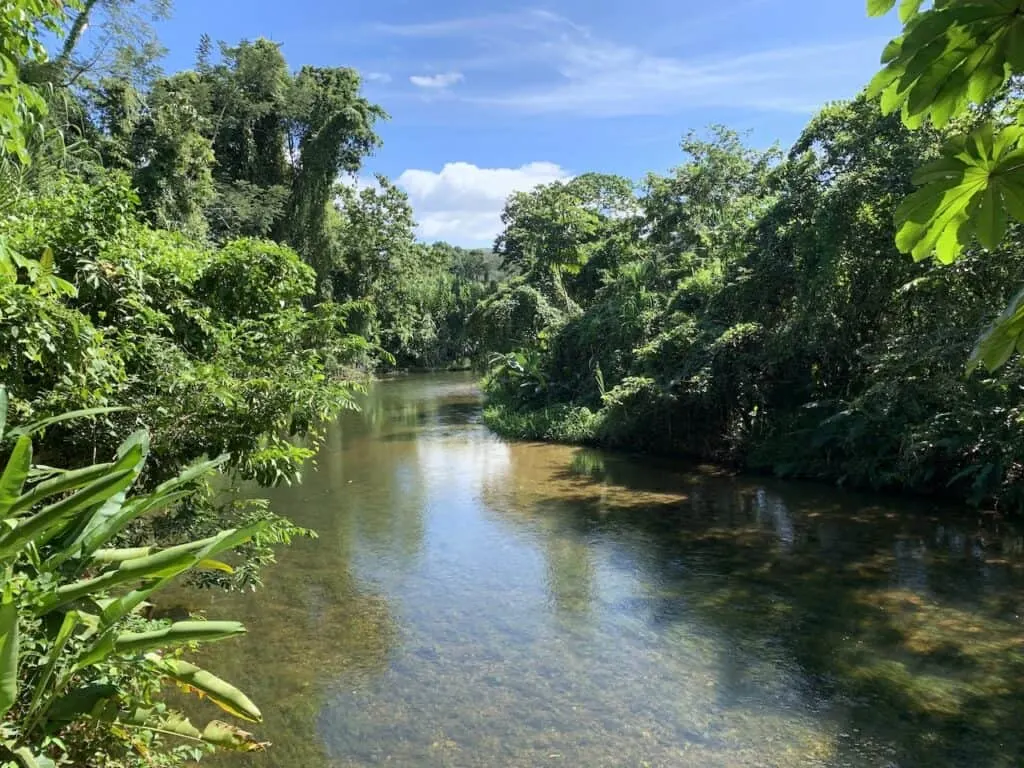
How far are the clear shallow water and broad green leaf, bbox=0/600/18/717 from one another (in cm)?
260

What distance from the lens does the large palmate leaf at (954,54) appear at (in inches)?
41.9

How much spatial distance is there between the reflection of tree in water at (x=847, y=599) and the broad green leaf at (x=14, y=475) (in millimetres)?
4218

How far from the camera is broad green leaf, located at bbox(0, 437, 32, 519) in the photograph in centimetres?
205

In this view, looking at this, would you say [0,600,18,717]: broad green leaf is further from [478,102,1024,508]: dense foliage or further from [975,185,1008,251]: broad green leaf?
[478,102,1024,508]: dense foliage

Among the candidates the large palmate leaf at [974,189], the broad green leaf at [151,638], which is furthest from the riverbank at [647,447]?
the broad green leaf at [151,638]

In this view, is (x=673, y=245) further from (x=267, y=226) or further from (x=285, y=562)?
(x=285, y=562)

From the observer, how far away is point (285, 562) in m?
7.84

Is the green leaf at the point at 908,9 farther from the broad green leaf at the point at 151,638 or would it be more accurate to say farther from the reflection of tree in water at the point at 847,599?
the reflection of tree in water at the point at 847,599

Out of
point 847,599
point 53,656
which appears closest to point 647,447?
point 847,599

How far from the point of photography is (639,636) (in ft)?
19.0

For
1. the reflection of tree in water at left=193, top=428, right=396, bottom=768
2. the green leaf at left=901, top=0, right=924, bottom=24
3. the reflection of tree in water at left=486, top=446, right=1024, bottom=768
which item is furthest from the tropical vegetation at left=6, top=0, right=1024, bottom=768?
the reflection of tree in water at left=486, top=446, right=1024, bottom=768

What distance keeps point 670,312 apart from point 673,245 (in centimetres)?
436

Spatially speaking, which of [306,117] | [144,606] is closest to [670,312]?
[144,606]

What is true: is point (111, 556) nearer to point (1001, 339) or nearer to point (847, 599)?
point (1001, 339)
